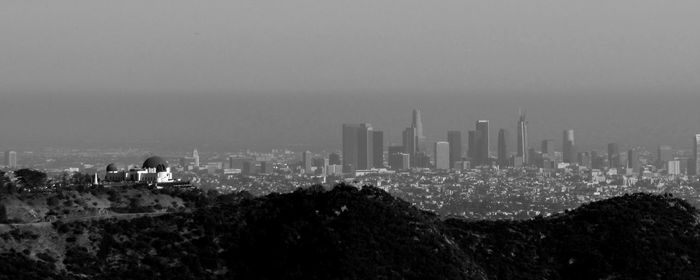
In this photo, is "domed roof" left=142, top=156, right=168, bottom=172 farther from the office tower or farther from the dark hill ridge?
the office tower

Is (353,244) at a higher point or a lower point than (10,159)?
Answer: lower

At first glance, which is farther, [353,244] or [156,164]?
[156,164]

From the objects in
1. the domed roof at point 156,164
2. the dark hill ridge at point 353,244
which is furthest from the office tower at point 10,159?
the dark hill ridge at point 353,244

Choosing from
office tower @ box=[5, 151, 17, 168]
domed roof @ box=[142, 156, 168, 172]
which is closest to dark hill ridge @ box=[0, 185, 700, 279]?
domed roof @ box=[142, 156, 168, 172]

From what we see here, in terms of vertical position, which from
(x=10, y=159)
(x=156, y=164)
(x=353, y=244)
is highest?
(x=156, y=164)

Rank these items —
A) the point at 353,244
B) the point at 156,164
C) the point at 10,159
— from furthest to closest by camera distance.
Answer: the point at 10,159 → the point at 156,164 → the point at 353,244

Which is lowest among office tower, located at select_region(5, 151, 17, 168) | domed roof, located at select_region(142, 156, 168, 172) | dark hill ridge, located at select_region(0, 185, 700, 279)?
dark hill ridge, located at select_region(0, 185, 700, 279)

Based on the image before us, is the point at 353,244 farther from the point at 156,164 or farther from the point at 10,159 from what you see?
the point at 10,159

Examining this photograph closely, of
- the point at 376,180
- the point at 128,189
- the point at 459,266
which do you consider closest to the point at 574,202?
the point at 376,180

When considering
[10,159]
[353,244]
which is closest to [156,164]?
[353,244]
